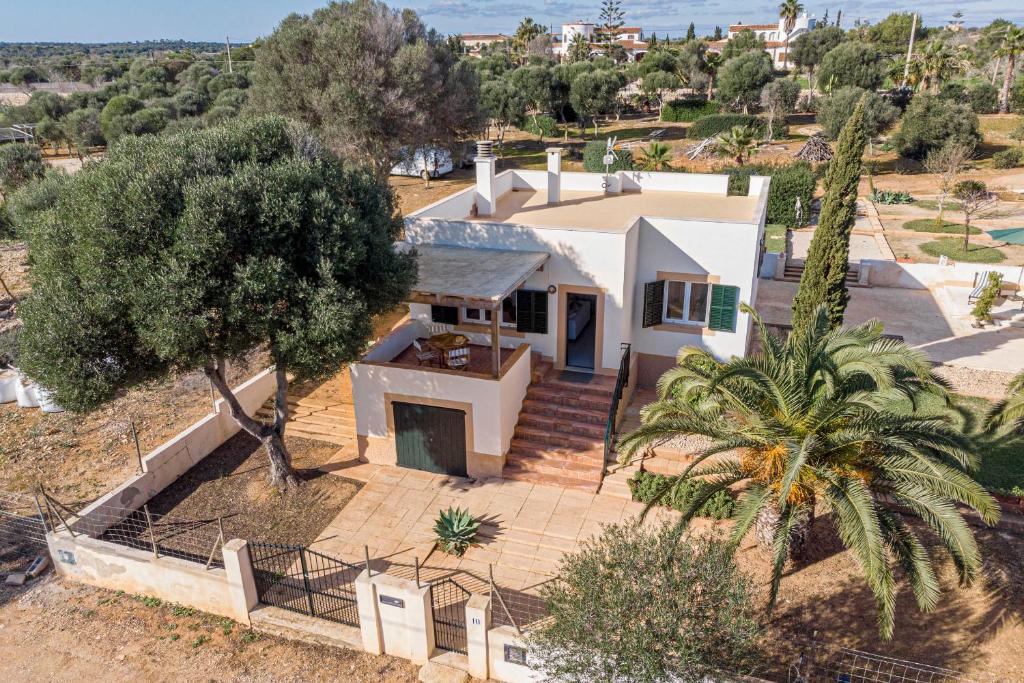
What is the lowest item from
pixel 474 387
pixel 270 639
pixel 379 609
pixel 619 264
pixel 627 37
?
pixel 270 639

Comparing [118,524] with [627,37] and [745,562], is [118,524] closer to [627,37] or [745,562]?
[745,562]

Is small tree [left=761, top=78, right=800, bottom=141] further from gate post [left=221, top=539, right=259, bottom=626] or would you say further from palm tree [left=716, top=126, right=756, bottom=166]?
gate post [left=221, top=539, right=259, bottom=626]

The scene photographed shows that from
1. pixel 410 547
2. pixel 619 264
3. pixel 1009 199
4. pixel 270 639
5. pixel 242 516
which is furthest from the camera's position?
pixel 1009 199

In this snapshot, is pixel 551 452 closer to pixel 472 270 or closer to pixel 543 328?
pixel 543 328

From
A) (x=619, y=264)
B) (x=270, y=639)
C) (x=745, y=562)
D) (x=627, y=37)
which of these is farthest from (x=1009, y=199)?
(x=627, y=37)

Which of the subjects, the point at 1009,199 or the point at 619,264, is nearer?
the point at 619,264

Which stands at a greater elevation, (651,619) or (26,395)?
(651,619)

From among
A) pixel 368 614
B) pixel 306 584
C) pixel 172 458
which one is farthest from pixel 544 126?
pixel 368 614
